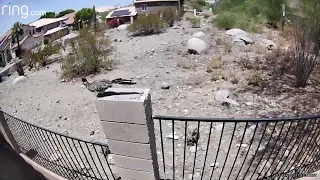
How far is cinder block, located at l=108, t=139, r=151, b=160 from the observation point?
164cm

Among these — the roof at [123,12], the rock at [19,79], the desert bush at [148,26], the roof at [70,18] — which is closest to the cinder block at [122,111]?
the rock at [19,79]

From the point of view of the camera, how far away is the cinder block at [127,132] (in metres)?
1.56

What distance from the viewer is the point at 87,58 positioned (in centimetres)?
727

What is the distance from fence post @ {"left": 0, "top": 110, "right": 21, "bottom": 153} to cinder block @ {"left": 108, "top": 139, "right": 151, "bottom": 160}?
1329 millimetres

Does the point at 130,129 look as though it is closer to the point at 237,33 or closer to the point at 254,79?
the point at 254,79

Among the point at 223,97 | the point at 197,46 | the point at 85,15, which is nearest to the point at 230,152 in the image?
the point at 223,97

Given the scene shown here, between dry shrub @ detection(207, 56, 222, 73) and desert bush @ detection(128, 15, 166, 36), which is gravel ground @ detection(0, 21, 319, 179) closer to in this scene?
dry shrub @ detection(207, 56, 222, 73)

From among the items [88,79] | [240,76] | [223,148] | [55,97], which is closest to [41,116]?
[55,97]

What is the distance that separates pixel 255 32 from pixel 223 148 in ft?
21.8

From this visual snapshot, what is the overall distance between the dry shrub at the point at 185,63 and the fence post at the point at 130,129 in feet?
15.0

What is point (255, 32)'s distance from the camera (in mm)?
9172

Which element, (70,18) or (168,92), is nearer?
(168,92)

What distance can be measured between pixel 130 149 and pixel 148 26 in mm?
9091

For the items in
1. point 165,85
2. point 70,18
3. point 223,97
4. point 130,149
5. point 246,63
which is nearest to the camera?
point 130,149
